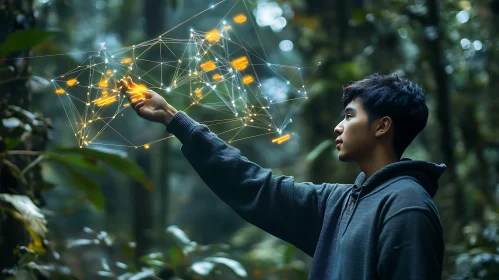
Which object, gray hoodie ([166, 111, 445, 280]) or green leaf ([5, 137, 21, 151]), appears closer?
gray hoodie ([166, 111, 445, 280])

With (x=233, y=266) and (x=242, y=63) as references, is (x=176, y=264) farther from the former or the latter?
(x=242, y=63)

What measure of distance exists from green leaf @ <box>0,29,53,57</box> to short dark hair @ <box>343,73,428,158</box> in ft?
4.90

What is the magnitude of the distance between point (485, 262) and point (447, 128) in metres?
1.53

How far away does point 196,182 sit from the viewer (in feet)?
41.4

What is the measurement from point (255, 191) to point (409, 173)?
0.56 metres

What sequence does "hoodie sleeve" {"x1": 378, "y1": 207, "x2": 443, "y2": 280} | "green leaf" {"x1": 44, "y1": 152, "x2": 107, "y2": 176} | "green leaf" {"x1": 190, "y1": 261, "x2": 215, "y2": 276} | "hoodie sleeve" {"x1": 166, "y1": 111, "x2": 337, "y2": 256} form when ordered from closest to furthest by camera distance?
"hoodie sleeve" {"x1": 378, "y1": 207, "x2": 443, "y2": 280}
"hoodie sleeve" {"x1": 166, "y1": 111, "x2": 337, "y2": 256}
"green leaf" {"x1": 44, "y1": 152, "x2": 107, "y2": 176}
"green leaf" {"x1": 190, "y1": 261, "x2": 215, "y2": 276}

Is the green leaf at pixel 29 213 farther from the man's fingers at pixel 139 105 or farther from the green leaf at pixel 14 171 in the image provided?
the man's fingers at pixel 139 105

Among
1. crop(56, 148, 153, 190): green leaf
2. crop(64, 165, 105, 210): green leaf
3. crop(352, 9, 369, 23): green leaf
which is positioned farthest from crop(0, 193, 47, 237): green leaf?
crop(352, 9, 369, 23): green leaf

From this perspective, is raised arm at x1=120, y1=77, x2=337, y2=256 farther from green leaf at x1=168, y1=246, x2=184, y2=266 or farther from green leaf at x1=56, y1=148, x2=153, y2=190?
green leaf at x1=168, y1=246, x2=184, y2=266

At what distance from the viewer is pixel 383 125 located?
5.88 feet

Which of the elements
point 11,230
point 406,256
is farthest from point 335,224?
point 11,230

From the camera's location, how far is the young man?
1499 millimetres

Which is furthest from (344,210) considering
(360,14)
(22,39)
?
(360,14)

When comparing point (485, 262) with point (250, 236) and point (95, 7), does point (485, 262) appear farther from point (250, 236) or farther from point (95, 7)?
point (95, 7)
